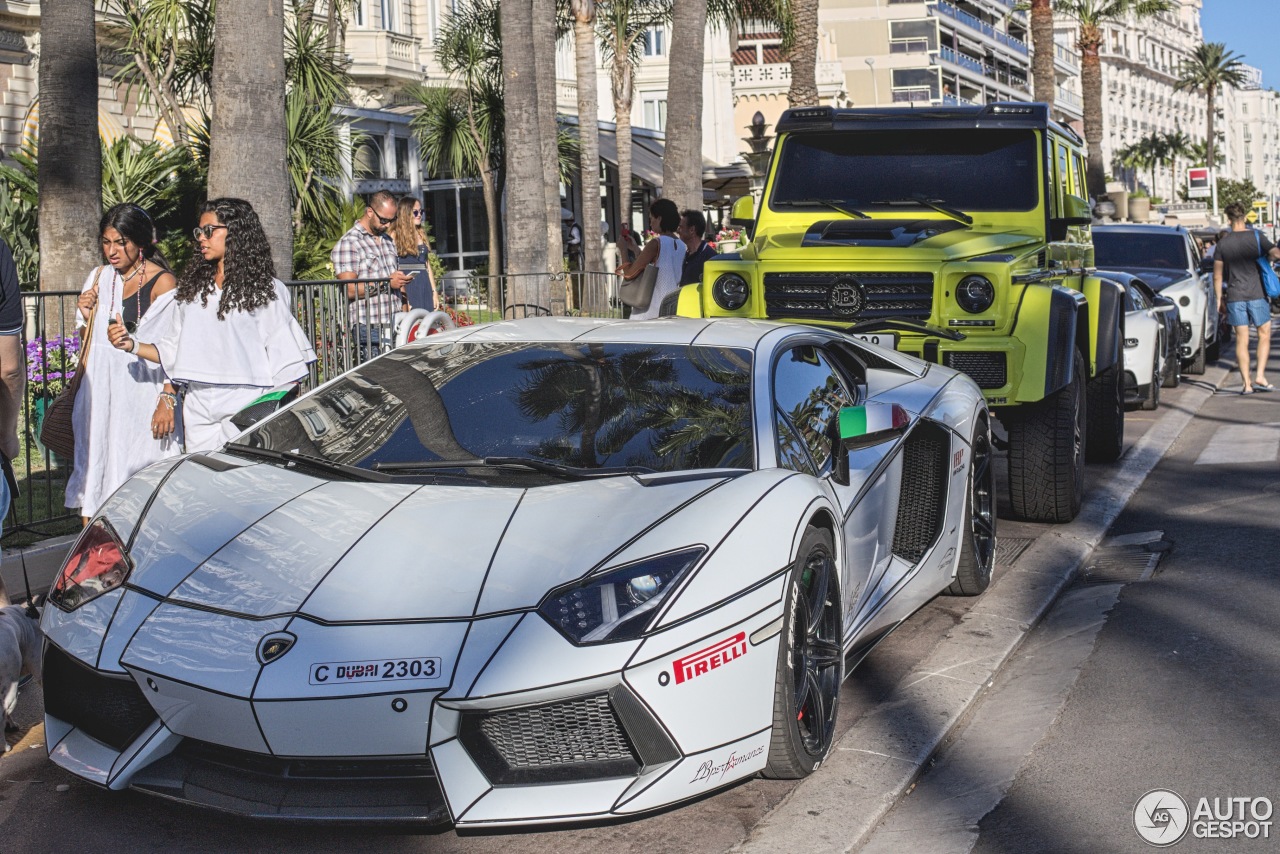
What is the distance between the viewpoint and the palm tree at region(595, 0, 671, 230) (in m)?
31.5

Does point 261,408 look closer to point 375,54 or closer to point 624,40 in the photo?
point 624,40

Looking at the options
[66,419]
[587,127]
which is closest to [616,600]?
[66,419]

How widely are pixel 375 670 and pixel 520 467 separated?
107 cm

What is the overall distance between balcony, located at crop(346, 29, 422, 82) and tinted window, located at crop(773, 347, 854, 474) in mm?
30228

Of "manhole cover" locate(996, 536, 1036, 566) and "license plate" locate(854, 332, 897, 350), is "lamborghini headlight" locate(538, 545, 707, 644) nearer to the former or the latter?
"manhole cover" locate(996, 536, 1036, 566)

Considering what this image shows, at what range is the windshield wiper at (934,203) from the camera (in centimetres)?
950

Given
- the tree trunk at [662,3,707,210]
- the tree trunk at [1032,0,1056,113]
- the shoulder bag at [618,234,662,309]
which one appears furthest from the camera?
the tree trunk at [1032,0,1056,113]

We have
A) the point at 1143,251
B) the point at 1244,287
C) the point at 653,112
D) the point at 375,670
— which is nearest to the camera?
the point at 375,670

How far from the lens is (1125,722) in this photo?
504 centimetres

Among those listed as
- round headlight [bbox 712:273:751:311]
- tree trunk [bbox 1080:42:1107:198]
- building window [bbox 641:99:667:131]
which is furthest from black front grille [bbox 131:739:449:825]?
building window [bbox 641:99:667:131]

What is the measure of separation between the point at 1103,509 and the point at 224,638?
6.38 m

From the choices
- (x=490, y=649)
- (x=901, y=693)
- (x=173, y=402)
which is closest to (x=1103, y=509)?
(x=901, y=693)

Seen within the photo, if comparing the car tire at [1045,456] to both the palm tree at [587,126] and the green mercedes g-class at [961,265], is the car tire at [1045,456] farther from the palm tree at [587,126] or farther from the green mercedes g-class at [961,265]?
the palm tree at [587,126]

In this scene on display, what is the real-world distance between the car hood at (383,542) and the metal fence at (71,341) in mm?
3393
